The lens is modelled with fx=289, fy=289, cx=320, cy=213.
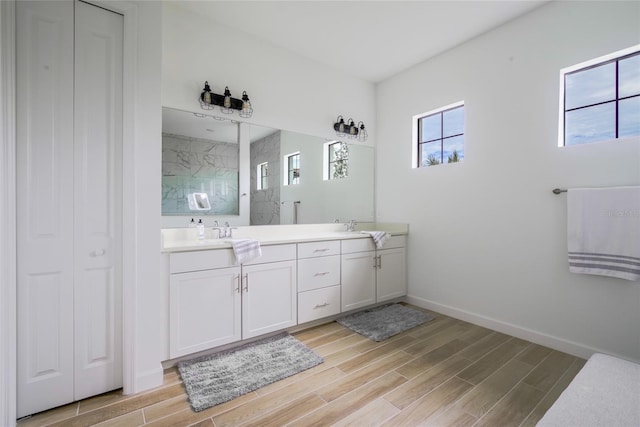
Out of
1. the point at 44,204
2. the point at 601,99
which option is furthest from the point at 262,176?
the point at 601,99

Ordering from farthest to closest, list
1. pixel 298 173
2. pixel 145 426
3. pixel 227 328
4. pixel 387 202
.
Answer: pixel 387 202, pixel 298 173, pixel 227 328, pixel 145 426

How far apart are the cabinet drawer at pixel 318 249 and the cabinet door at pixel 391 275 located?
628 millimetres

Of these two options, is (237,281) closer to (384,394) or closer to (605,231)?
(384,394)

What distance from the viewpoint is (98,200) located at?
1.71m

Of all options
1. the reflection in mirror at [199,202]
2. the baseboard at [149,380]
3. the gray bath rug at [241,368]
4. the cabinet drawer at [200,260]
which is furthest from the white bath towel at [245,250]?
the baseboard at [149,380]

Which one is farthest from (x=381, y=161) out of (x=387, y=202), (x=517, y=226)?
(x=517, y=226)

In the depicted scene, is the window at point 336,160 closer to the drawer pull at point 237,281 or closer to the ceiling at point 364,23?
the ceiling at point 364,23

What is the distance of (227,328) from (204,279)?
0.43m

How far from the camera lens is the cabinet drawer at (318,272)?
2613mm

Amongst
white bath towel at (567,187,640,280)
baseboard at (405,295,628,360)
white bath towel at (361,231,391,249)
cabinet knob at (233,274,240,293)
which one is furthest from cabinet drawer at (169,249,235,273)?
white bath towel at (567,187,640,280)

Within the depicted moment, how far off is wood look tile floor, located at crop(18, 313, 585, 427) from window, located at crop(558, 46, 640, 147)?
5.61 ft

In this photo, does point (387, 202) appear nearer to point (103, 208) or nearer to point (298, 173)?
point (298, 173)

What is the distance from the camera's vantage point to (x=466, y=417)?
156 centimetres

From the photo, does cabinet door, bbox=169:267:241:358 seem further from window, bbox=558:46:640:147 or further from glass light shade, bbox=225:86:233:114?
window, bbox=558:46:640:147
